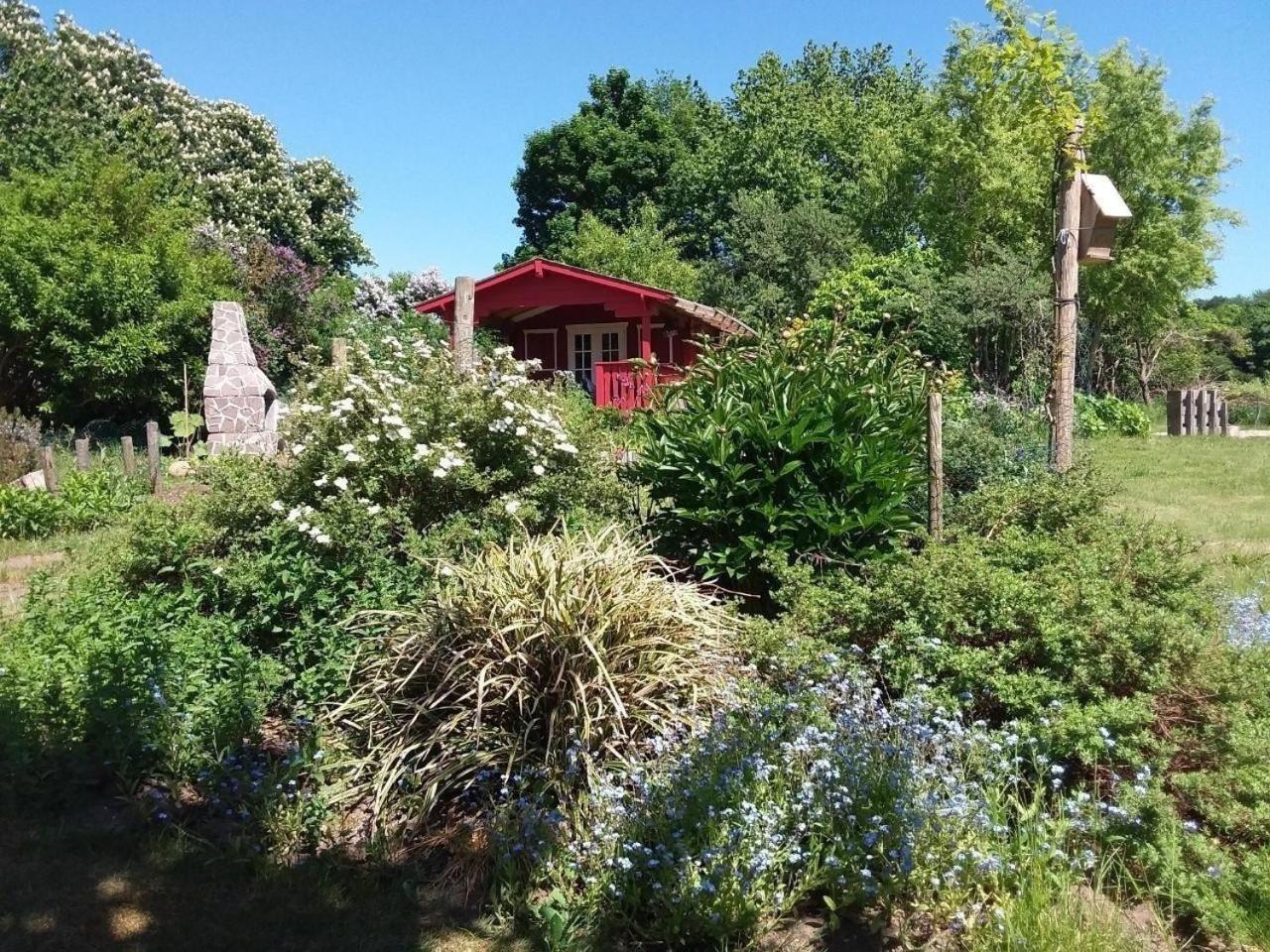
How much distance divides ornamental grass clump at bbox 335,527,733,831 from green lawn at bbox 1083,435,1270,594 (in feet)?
10.6

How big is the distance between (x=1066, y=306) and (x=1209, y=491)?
6.12 meters

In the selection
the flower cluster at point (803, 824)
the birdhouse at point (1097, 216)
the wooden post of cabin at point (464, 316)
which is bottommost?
the flower cluster at point (803, 824)

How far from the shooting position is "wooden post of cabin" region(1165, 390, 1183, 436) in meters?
21.5

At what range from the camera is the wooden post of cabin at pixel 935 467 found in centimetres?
566

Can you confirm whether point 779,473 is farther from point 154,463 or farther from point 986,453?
point 154,463

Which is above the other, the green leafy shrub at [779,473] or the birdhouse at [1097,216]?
the birdhouse at [1097,216]

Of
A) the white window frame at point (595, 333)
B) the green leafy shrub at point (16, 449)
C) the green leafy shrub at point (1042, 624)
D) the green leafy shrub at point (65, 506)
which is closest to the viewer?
the green leafy shrub at point (1042, 624)

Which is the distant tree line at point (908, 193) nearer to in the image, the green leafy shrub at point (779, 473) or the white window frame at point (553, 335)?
the green leafy shrub at point (779, 473)

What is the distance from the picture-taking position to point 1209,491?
11.2 meters

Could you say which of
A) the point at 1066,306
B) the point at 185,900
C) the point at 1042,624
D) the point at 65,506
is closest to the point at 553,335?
the point at 65,506

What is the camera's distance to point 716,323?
2012 centimetres

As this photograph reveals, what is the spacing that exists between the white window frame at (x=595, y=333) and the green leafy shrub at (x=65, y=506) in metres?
14.2

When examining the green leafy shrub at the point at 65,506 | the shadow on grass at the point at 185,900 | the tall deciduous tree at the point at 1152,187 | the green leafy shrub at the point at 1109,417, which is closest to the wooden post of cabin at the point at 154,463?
the green leafy shrub at the point at 65,506

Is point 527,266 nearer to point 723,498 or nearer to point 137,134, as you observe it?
point 137,134
